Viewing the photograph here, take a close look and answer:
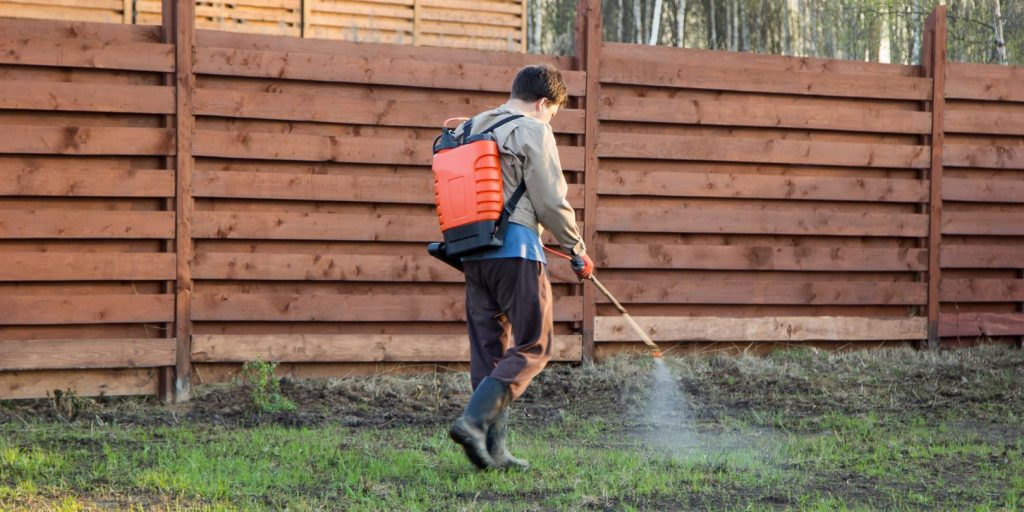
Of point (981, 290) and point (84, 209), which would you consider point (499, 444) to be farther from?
point (981, 290)

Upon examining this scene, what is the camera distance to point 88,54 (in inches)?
270

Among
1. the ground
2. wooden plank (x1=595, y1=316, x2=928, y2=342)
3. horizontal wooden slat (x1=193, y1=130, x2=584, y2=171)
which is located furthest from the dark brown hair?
wooden plank (x1=595, y1=316, x2=928, y2=342)

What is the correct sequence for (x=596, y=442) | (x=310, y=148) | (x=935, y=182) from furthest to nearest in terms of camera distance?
1. (x=935, y=182)
2. (x=310, y=148)
3. (x=596, y=442)

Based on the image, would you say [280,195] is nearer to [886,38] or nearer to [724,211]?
[724,211]

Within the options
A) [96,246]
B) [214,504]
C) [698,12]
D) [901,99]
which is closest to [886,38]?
[698,12]

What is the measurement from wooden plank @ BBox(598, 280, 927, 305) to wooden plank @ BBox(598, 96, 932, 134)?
115 centimetres

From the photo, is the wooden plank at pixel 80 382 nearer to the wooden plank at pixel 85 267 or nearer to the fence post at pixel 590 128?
the wooden plank at pixel 85 267

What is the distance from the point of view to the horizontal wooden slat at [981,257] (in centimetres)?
881

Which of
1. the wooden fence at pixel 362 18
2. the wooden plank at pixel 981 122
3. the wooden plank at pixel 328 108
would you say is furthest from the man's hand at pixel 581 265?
the wooden fence at pixel 362 18

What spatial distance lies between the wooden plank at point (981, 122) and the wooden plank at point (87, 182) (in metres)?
5.77

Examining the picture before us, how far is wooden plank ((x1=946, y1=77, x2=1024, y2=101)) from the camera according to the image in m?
8.84

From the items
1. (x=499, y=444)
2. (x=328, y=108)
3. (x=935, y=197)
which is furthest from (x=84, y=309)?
(x=935, y=197)

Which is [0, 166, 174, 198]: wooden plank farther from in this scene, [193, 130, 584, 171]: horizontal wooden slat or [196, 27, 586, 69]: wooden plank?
[196, 27, 586, 69]: wooden plank

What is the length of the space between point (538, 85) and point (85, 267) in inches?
134
